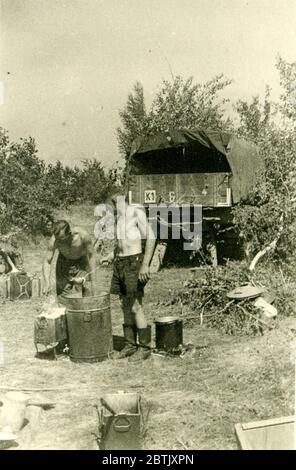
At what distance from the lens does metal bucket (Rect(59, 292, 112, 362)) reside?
19.1 feet

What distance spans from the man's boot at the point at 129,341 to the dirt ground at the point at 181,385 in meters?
0.18

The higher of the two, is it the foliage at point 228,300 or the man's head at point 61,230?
the man's head at point 61,230

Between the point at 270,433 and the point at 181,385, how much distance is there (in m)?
1.43

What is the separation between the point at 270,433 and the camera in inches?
150

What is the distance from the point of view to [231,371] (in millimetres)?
5445

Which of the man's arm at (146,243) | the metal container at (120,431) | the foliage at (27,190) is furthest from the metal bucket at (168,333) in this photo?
the foliage at (27,190)

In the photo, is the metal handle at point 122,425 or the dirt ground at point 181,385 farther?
the dirt ground at point 181,385

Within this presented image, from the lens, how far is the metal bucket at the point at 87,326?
229 inches

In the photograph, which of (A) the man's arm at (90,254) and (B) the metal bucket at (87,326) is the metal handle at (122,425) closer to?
(B) the metal bucket at (87,326)

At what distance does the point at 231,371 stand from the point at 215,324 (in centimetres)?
171

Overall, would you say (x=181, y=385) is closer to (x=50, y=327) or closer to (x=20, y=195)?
(x=50, y=327)

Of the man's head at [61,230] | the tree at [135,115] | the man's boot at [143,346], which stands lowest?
the man's boot at [143,346]

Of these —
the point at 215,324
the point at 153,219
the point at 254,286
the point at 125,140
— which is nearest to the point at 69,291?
the point at 215,324

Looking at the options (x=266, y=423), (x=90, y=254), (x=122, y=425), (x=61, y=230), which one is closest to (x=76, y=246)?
(x=90, y=254)
